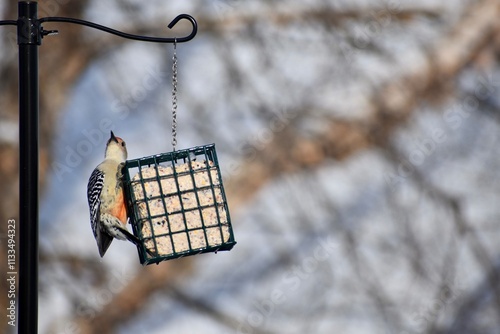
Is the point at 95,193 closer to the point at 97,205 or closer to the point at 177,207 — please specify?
the point at 97,205

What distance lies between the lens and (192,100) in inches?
Answer: 205

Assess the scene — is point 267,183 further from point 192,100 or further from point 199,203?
point 199,203

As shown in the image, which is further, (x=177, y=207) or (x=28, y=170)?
(x=177, y=207)

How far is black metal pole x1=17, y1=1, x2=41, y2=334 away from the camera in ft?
7.74

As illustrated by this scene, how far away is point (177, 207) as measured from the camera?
3.16 m

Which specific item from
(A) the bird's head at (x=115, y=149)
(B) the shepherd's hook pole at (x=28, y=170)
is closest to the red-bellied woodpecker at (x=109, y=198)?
(A) the bird's head at (x=115, y=149)

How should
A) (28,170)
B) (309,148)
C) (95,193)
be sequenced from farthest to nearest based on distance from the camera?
(309,148) < (95,193) < (28,170)

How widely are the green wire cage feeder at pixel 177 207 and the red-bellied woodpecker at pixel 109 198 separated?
33 mm

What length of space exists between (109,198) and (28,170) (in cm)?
74

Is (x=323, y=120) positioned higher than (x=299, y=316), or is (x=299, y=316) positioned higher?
(x=323, y=120)

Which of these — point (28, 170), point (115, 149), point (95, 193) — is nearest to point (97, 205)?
point (95, 193)

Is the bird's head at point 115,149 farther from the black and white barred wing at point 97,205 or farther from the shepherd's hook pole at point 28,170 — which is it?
the shepherd's hook pole at point 28,170

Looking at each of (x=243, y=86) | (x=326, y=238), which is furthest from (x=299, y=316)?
(x=243, y=86)

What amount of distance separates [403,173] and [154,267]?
1.48m
